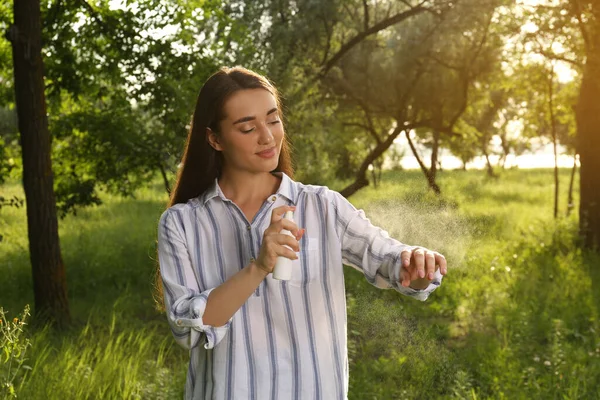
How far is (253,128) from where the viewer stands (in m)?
2.30

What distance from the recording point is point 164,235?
7.36 feet

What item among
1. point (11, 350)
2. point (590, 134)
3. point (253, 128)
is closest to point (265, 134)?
point (253, 128)

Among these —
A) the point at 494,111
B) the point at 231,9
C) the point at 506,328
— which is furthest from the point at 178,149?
the point at 494,111

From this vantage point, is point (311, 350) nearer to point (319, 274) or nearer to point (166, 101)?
point (319, 274)

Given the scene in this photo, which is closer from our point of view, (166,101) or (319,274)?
(319,274)

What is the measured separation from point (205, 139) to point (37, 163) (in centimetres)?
539

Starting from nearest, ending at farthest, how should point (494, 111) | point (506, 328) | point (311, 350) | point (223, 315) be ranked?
point (223, 315)
point (311, 350)
point (506, 328)
point (494, 111)

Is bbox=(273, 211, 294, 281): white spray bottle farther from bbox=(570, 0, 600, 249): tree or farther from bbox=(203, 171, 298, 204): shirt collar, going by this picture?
bbox=(570, 0, 600, 249): tree

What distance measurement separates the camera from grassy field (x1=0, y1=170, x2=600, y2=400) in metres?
4.97

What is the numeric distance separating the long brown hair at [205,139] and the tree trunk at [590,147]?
32.0 ft

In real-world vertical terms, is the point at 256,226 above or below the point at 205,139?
below

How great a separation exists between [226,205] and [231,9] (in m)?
13.1

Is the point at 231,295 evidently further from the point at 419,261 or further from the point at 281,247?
the point at 419,261

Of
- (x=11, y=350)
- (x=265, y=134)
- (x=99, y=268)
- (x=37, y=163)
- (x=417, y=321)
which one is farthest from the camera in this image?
(x=99, y=268)
